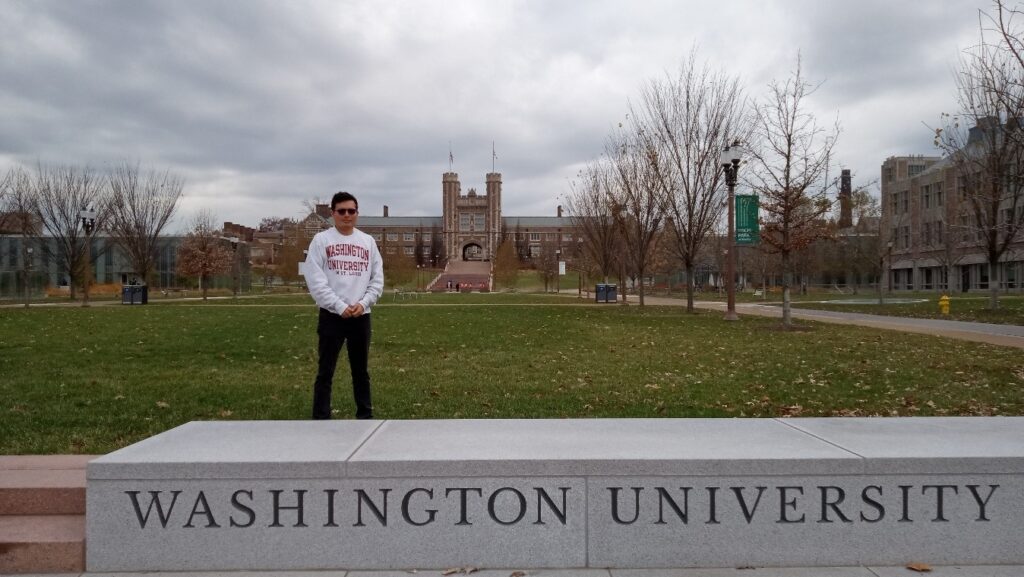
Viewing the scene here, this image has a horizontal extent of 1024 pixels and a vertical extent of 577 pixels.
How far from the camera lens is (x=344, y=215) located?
578cm

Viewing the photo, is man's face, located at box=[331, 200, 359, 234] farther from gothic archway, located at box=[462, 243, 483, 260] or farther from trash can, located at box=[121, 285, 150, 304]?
gothic archway, located at box=[462, 243, 483, 260]

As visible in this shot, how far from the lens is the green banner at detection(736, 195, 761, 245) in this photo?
19094 millimetres

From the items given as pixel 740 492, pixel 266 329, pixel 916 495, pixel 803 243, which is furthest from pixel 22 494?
pixel 803 243

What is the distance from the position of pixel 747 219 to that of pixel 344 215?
15.5 m

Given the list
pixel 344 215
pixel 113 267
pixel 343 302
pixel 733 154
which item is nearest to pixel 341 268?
pixel 343 302

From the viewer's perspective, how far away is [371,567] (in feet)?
12.1

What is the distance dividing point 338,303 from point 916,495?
393cm

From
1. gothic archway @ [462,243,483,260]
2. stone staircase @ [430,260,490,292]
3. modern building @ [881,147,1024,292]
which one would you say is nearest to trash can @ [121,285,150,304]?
stone staircase @ [430,260,490,292]

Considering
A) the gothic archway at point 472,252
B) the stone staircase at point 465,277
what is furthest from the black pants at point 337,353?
the gothic archway at point 472,252

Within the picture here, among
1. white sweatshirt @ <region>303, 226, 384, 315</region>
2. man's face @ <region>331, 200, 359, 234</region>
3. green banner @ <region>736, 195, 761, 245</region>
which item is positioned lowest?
white sweatshirt @ <region>303, 226, 384, 315</region>

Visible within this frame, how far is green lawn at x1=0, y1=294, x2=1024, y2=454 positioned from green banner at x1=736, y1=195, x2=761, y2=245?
3333 millimetres

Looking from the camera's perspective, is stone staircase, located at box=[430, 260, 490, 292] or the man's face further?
stone staircase, located at box=[430, 260, 490, 292]

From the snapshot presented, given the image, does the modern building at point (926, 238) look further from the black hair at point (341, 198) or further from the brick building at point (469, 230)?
the brick building at point (469, 230)

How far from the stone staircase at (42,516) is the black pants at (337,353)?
1665 mm
